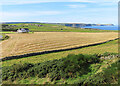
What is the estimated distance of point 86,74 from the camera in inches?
643

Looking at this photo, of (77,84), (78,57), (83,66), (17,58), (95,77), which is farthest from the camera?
(17,58)

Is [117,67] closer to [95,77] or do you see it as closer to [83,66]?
[95,77]

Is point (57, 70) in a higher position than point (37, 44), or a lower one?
higher

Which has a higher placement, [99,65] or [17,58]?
[99,65]

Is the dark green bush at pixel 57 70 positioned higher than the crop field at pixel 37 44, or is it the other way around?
the dark green bush at pixel 57 70

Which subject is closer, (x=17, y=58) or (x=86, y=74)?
(x=86, y=74)

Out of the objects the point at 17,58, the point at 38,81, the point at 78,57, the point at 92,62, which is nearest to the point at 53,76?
the point at 38,81

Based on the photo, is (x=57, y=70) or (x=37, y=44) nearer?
(x=57, y=70)

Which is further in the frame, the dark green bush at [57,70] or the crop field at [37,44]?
the crop field at [37,44]

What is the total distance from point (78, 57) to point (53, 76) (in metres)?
5.13

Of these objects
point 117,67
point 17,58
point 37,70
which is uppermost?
point 117,67

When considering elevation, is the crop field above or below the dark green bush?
below

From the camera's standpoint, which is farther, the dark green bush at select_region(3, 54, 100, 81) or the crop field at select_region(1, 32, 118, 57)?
the crop field at select_region(1, 32, 118, 57)

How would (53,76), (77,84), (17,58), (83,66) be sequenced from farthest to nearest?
1. (17,58)
2. (83,66)
3. (53,76)
4. (77,84)
